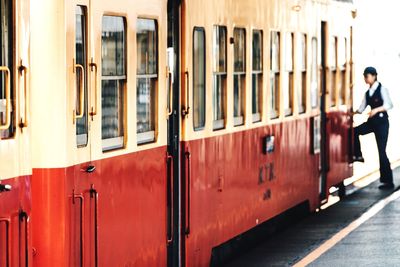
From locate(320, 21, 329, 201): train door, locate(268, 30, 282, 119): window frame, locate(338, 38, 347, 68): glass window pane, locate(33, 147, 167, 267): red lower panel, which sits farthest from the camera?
locate(338, 38, 347, 68): glass window pane

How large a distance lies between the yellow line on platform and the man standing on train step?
542 millimetres

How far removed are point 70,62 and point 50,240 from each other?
3.44 ft

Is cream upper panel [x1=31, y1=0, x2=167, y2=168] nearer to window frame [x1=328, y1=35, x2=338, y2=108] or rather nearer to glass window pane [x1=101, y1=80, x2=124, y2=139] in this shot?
glass window pane [x1=101, y1=80, x2=124, y2=139]

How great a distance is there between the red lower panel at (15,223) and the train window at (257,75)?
19.8 feet

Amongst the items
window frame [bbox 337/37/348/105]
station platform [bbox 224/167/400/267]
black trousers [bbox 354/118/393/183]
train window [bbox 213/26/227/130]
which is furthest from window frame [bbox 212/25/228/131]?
black trousers [bbox 354/118/393/183]

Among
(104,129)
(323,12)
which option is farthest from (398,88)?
(104,129)

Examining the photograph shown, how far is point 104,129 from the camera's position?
8.67m

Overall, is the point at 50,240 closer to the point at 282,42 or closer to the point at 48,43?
the point at 48,43

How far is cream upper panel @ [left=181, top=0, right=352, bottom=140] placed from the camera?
10633mm

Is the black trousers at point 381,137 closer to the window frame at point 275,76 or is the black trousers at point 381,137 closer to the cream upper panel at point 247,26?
the cream upper panel at point 247,26

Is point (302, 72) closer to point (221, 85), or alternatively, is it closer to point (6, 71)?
point (221, 85)

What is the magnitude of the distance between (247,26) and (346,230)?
323 centimetres

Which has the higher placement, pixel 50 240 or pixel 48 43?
pixel 48 43

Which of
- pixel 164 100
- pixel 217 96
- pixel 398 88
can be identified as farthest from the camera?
pixel 398 88
